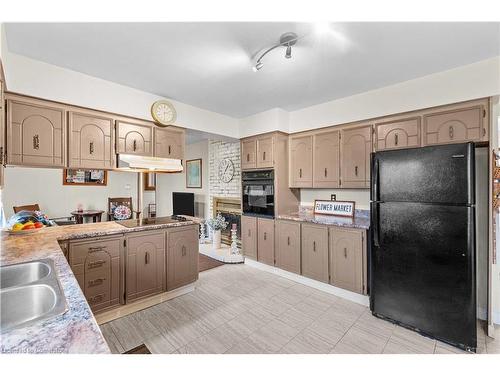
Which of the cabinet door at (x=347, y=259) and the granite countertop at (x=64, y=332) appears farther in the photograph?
the cabinet door at (x=347, y=259)

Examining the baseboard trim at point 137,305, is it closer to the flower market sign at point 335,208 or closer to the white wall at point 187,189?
the flower market sign at point 335,208

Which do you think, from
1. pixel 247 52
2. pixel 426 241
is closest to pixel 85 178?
pixel 247 52

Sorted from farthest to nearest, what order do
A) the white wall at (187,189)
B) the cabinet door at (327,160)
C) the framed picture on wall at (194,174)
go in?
the framed picture on wall at (194,174) → the white wall at (187,189) → the cabinet door at (327,160)

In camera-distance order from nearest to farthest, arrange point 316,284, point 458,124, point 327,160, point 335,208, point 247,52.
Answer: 1. point 247,52
2. point 458,124
3. point 316,284
4. point 327,160
5. point 335,208

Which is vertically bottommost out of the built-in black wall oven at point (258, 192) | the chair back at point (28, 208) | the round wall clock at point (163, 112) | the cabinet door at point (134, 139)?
the chair back at point (28, 208)

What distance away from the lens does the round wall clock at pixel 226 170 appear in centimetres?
464

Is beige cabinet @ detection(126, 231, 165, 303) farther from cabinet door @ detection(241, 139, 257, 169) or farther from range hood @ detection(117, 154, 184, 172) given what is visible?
cabinet door @ detection(241, 139, 257, 169)

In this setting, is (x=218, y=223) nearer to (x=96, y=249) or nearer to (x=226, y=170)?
(x=226, y=170)

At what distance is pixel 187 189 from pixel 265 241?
9.61 feet

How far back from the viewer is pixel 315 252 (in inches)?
120

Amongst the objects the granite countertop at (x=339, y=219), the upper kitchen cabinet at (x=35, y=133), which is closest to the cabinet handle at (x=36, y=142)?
the upper kitchen cabinet at (x=35, y=133)

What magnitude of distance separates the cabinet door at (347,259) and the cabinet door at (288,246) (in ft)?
1.68

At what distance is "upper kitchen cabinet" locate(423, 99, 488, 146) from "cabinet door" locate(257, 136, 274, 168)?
1.91 metres
